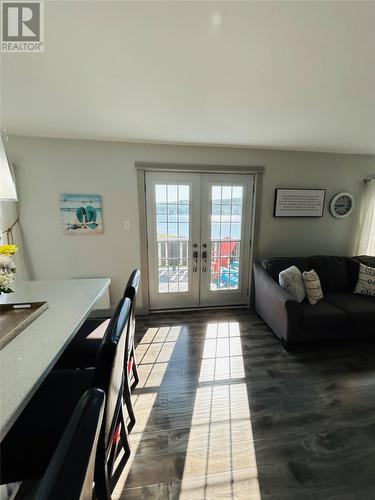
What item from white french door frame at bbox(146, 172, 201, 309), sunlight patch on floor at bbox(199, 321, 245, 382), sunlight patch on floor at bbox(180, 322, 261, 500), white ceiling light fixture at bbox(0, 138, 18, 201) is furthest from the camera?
white french door frame at bbox(146, 172, 201, 309)

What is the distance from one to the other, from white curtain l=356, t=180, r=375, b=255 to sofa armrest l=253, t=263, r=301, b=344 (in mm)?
1830

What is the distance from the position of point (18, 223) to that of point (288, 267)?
3.42m

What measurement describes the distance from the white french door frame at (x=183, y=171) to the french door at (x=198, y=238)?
2.2 inches

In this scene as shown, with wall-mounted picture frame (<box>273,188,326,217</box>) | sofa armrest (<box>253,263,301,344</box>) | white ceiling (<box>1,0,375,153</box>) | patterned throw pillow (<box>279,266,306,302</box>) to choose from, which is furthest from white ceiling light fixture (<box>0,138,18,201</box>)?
wall-mounted picture frame (<box>273,188,326,217</box>)

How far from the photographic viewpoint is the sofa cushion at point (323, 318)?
2129 mm

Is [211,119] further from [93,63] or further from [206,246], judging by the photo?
[206,246]

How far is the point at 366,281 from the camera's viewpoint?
2.60m

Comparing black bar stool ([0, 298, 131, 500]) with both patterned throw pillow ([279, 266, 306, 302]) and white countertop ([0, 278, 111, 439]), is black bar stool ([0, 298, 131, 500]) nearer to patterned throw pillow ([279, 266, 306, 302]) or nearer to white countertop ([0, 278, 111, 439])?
white countertop ([0, 278, 111, 439])

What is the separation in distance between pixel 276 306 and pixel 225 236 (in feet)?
3.78

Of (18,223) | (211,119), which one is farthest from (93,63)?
(18,223)

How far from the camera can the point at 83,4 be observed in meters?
0.87

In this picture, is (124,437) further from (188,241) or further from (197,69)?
(197,69)

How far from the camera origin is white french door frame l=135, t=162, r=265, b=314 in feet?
8.45

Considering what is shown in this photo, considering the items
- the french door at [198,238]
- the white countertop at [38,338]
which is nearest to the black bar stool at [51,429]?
the white countertop at [38,338]
